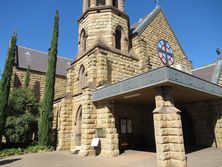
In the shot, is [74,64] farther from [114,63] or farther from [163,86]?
[163,86]

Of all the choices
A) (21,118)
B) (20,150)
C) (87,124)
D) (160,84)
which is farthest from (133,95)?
(21,118)

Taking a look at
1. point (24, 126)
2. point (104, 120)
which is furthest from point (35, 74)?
point (104, 120)

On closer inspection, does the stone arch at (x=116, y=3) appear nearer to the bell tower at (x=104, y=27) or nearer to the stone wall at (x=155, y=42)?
the bell tower at (x=104, y=27)

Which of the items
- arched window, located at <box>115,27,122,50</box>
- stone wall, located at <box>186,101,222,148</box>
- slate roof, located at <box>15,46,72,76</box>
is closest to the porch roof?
stone wall, located at <box>186,101,222,148</box>

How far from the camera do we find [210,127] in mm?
12312

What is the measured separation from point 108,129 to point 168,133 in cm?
408

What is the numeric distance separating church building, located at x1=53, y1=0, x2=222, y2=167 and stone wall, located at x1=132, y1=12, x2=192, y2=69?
0.28 ft

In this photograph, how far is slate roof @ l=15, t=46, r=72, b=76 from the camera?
26.0 m

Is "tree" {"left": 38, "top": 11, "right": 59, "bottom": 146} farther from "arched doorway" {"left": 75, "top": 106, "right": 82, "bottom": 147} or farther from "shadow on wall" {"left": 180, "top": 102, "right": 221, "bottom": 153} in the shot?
"shadow on wall" {"left": 180, "top": 102, "right": 221, "bottom": 153}

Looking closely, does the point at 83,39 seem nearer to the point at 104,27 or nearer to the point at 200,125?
the point at 104,27

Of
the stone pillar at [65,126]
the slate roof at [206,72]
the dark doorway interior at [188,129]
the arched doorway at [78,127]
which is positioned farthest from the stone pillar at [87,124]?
the slate roof at [206,72]

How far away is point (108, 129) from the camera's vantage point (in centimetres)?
1105

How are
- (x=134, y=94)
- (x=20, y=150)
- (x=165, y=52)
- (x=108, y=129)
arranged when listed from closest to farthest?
(x=134, y=94) → (x=108, y=129) → (x=20, y=150) → (x=165, y=52)

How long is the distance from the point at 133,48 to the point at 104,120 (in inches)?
317
